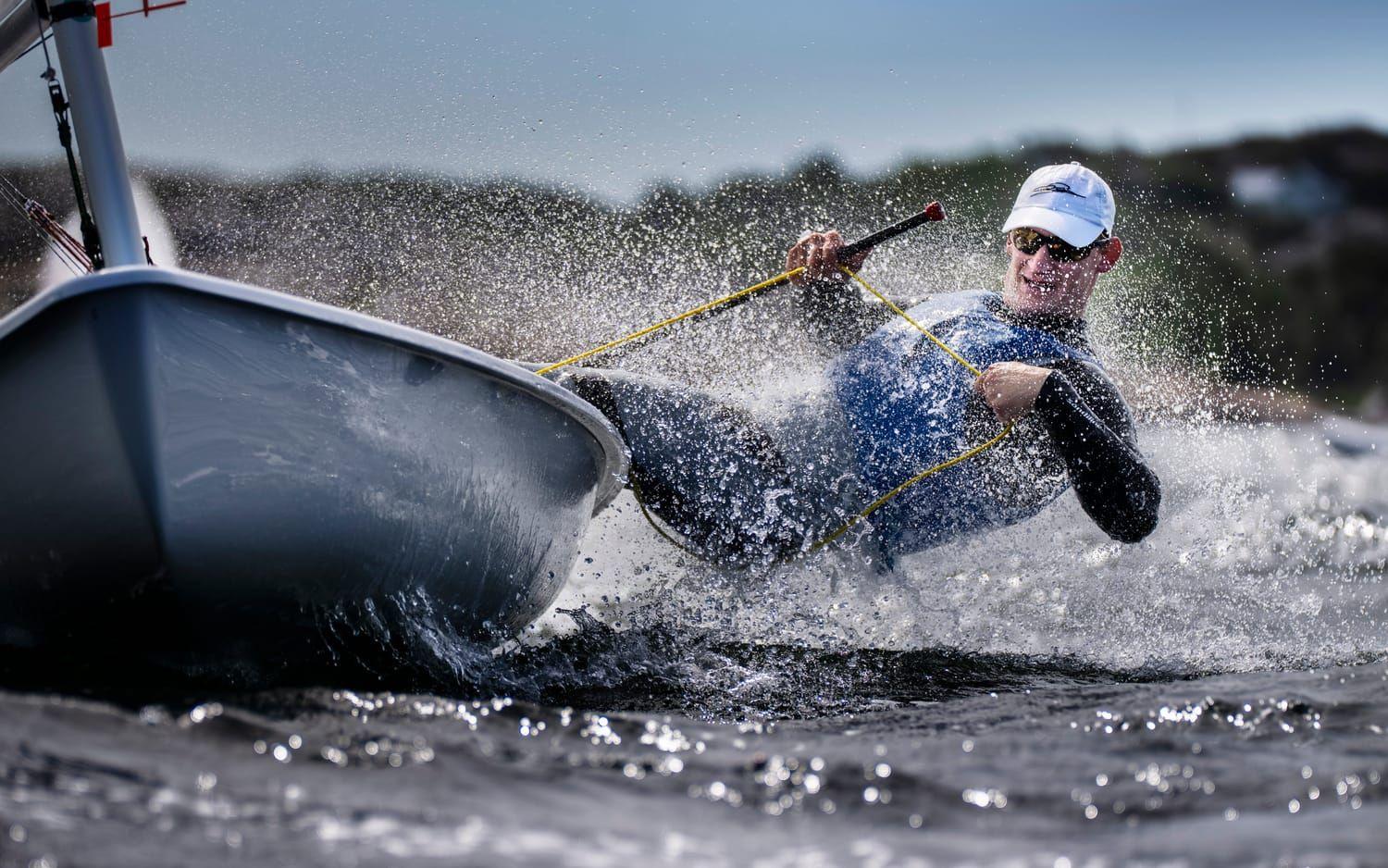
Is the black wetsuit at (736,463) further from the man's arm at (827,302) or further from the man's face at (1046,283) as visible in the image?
the man's arm at (827,302)

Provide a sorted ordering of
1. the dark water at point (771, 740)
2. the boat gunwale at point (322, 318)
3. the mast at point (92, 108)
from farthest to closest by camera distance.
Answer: the mast at point (92, 108), the boat gunwale at point (322, 318), the dark water at point (771, 740)

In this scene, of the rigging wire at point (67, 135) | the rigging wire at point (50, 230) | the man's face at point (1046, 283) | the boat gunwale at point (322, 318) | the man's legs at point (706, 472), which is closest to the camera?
→ the boat gunwale at point (322, 318)

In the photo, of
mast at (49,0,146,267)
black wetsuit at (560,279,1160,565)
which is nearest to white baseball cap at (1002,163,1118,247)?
black wetsuit at (560,279,1160,565)

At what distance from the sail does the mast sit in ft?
2.37

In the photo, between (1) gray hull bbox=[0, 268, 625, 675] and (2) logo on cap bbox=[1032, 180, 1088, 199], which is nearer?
(1) gray hull bbox=[0, 268, 625, 675]

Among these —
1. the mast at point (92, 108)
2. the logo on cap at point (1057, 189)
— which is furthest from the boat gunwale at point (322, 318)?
the logo on cap at point (1057, 189)

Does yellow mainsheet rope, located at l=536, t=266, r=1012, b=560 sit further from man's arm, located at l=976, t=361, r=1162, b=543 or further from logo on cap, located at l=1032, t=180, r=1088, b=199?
logo on cap, located at l=1032, t=180, r=1088, b=199

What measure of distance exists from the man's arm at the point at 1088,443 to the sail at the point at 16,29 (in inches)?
125

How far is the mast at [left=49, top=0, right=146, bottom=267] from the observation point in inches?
124

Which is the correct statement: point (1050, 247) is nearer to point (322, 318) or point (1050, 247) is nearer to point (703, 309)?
point (703, 309)

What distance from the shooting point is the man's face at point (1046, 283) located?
150 inches

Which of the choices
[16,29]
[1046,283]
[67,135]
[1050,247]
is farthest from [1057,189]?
[16,29]

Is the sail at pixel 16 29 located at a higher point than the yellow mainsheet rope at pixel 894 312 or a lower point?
higher

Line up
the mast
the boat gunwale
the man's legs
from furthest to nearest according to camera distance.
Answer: the man's legs < the mast < the boat gunwale
